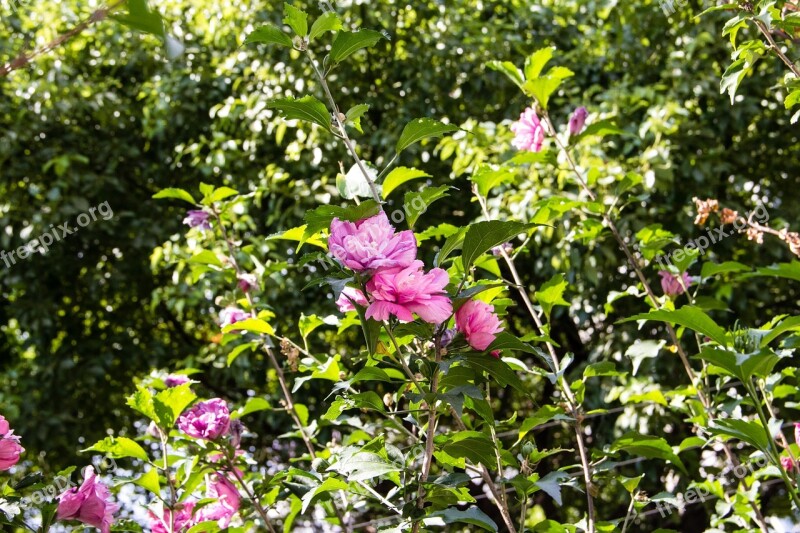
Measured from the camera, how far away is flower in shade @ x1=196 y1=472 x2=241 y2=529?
60.5 inches

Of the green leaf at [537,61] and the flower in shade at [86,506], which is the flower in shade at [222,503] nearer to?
the flower in shade at [86,506]

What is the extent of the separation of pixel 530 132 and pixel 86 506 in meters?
1.21

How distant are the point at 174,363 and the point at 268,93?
1.55m

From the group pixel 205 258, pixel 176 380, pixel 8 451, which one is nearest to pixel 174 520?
pixel 176 380

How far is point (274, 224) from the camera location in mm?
3998

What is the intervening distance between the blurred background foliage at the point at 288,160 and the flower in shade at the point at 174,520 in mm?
Answer: 1768

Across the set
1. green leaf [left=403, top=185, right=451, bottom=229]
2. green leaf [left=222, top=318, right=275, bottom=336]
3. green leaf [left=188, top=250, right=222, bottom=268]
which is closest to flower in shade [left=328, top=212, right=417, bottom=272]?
green leaf [left=403, top=185, right=451, bottom=229]

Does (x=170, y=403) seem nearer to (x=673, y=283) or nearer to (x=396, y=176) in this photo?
(x=396, y=176)

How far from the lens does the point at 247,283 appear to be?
198 cm

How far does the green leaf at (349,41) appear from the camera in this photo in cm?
116

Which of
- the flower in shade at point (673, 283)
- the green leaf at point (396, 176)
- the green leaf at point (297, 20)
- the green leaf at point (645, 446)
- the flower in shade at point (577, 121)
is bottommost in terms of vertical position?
the green leaf at point (645, 446)

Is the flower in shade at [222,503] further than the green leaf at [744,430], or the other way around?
the flower in shade at [222,503]

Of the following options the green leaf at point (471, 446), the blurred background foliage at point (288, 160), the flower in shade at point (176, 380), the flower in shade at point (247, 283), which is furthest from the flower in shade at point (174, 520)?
the blurred background foliage at point (288, 160)

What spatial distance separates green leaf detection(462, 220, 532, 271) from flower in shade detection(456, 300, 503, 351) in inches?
2.1
